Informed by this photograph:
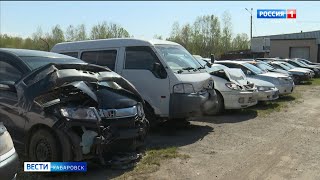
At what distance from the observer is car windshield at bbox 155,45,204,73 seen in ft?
29.4

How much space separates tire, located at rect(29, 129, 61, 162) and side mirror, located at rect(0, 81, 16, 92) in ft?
2.64

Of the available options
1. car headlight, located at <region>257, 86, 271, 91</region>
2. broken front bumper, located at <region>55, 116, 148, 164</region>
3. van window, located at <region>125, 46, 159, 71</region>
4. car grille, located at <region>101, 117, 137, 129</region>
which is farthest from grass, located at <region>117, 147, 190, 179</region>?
car headlight, located at <region>257, 86, 271, 91</region>

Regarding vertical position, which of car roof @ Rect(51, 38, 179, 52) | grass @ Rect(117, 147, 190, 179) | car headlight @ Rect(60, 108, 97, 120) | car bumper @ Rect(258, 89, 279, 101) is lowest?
grass @ Rect(117, 147, 190, 179)

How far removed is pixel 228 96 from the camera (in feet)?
37.8

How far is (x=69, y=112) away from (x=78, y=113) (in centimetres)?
12

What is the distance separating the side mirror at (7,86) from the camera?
608 cm

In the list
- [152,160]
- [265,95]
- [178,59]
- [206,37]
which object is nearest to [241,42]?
[206,37]

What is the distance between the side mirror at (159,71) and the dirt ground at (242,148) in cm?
133

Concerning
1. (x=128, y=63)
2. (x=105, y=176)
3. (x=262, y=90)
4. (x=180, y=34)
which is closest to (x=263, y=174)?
(x=105, y=176)

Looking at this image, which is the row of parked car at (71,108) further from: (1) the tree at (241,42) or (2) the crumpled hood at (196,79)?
(1) the tree at (241,42)

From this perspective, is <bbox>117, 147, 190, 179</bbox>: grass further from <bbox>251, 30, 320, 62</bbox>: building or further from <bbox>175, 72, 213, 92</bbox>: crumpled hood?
<bbox>251, 30, 320, 62</bbox>: building

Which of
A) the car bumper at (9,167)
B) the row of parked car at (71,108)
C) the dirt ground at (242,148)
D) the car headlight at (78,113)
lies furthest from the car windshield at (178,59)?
the car bumper at (9,167)

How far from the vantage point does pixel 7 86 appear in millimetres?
6164

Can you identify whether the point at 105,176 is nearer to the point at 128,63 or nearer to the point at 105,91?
the point at 105,91
